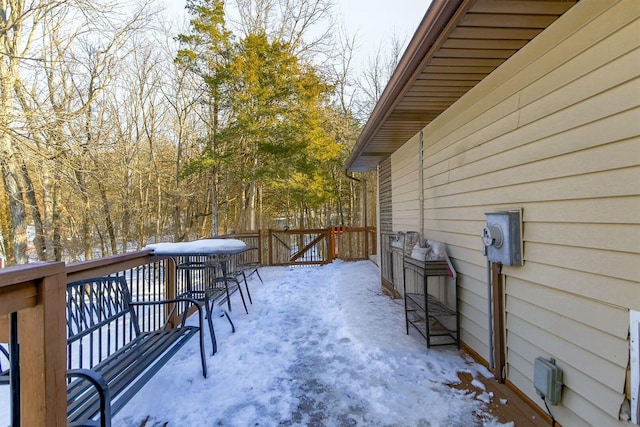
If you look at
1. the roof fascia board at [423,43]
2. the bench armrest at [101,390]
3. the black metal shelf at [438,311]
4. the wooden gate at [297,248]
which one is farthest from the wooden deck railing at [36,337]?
the wooden gate at [297,248]

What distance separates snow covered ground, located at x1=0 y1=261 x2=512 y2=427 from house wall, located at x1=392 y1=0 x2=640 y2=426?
0.58 metres

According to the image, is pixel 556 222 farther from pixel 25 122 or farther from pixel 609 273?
pixel 25 122

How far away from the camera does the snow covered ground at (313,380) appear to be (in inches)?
82.7

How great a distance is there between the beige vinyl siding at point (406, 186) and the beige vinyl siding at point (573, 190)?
1.80m

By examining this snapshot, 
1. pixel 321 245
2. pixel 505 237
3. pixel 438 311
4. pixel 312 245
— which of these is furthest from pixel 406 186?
pixel 321 245

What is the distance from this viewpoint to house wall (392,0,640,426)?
4.89ft

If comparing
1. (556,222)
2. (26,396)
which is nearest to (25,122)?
(26,396)

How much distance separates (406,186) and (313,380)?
10.8 ft

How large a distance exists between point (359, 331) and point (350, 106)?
1261 cm

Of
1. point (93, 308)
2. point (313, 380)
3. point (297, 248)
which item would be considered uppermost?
point (93, 308)

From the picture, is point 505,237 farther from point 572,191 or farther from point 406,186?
point 406,186

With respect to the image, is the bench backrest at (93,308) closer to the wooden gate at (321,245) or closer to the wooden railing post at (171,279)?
the wooden railing post at (171,279)

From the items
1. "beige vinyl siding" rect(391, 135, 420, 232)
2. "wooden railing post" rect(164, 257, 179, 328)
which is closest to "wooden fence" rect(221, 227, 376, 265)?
"beige vinyl siding" rect(391, 135, 420, 232)

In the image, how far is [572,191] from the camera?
1.78 m
